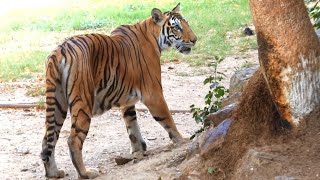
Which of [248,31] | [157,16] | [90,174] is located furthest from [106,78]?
[248,31]

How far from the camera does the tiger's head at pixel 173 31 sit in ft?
25.7

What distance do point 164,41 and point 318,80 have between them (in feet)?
11.5

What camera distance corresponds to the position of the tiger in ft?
21.5

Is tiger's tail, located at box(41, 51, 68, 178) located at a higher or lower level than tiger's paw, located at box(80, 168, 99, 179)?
higher

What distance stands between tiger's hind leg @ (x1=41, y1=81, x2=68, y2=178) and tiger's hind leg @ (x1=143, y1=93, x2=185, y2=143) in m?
0.97

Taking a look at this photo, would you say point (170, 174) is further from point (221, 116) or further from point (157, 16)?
point (157, 16)

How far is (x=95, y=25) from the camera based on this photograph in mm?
17156

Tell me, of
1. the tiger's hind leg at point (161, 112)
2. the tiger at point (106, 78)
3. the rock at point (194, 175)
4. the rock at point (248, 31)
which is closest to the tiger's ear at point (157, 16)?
the tiger at point (106, 78)

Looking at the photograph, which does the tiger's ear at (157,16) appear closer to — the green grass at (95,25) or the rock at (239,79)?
the rock at (239,79)

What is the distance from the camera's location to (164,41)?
25.7ft

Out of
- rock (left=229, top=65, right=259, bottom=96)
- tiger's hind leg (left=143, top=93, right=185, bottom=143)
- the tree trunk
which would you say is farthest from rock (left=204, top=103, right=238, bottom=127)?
tiger's hind leg (left=143, top=93, right=185, bottom=143)

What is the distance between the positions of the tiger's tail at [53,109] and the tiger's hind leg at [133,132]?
97 centimetres

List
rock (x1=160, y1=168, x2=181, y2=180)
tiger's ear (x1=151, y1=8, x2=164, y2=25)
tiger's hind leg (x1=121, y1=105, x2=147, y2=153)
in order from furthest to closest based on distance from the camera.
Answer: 1. tiger's ear (x1=151, y1=8, x2=164, y2=25)
2. tiger's hind leg (x1=121, y1=105, x2=147, y2=153)
3. rock (x1=160, y1=168, x2=181, y2=180)

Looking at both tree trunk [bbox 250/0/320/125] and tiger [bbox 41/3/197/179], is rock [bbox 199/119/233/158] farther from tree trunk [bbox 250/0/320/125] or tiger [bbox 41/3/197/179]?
tiger [bbox 41/3/197/179]
